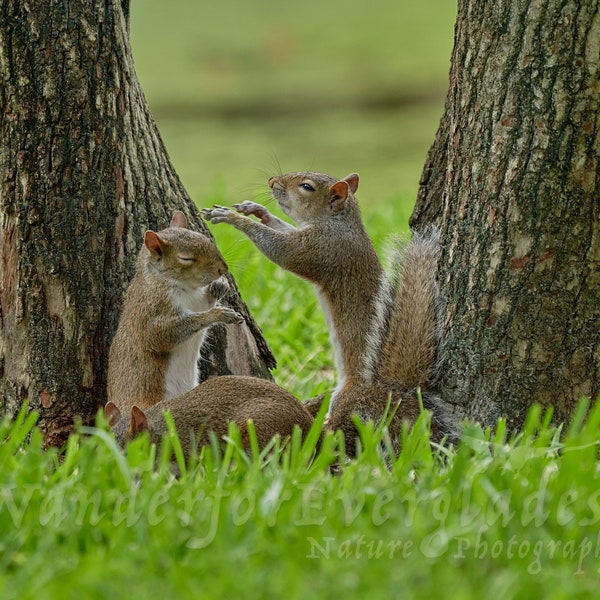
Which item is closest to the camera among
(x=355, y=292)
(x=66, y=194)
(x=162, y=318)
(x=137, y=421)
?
(x=137, y=421)

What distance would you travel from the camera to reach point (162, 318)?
3551mm

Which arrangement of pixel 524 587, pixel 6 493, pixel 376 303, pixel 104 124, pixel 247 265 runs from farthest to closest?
1. pixel 247 265
2. pixel 376 303
3. pixel 104 124
4. pixel 6 493
5. pixel 524 587

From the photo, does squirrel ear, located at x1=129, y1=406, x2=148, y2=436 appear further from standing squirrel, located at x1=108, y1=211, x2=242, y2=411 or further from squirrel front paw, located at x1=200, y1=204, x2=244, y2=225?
squirrel front paw, located at x1=200, y1=204, x2=244, y2=225

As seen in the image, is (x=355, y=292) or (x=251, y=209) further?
(x=251, y=209)

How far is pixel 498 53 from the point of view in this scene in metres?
3.11

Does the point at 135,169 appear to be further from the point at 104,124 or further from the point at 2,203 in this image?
the point at 2,203

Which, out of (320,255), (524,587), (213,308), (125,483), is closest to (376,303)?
(320,255)

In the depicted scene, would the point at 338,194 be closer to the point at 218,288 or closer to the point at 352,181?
the point at 352,181

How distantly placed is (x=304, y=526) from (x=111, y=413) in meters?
1.18

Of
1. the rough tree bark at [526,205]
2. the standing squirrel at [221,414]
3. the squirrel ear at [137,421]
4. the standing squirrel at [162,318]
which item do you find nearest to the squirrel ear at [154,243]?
the standing squirrel at [162,318]

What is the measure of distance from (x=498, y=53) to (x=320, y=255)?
126 centimetres

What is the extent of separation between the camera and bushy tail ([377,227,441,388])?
11.5 feet

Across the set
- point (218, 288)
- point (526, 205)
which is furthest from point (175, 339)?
point (526, 205)

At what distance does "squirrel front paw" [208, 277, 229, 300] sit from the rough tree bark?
2.72 feet
